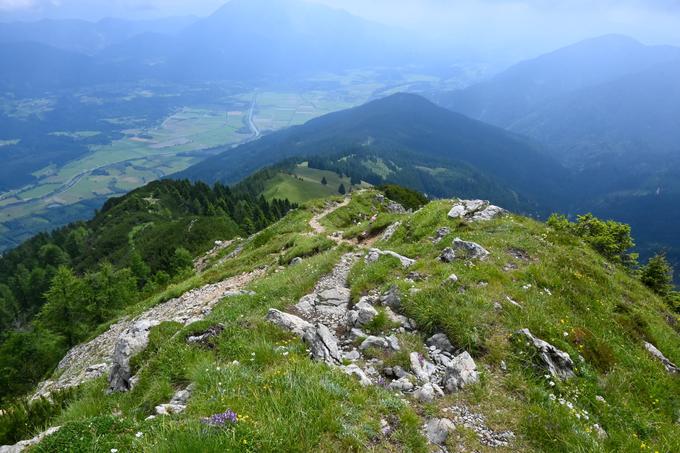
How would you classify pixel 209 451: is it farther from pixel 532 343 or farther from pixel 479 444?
pixel 532 343

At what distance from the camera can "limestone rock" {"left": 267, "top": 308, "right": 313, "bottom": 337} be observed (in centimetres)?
1180

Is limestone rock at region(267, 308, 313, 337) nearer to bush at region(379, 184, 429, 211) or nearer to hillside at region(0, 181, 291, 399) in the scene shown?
hillside at region(0, 181, 291, 399)

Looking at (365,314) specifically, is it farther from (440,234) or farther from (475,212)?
(475,212)

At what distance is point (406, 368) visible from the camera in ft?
33.6

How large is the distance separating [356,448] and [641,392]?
30.2 feet

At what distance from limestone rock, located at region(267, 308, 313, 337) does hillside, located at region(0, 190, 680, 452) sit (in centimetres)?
8

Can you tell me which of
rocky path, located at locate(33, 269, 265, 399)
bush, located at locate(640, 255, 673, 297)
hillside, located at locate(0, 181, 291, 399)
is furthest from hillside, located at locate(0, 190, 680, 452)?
hillside, located at locate(0, 181, 291, 399)

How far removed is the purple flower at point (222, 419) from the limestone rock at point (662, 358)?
14243mm

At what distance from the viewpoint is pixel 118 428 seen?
6750mm

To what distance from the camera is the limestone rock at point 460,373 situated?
940 cm

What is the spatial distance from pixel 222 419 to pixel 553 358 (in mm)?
9138

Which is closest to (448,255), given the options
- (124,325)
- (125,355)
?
(125,355)

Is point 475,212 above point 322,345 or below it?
below

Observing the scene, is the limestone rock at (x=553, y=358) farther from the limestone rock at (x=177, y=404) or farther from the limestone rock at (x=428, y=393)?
the limestone rock at (x=177, y=404)
